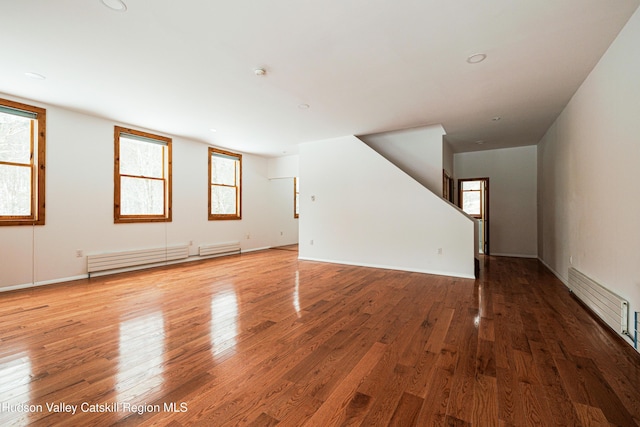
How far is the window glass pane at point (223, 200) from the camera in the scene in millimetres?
7105

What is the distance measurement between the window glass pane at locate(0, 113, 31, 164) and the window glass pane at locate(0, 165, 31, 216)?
150mm

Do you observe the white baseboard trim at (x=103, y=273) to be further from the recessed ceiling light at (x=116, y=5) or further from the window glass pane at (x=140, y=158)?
the recessed ceiling light at (x=116, y=5)

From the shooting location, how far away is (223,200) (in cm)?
734

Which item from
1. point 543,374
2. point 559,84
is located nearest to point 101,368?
point 543,374

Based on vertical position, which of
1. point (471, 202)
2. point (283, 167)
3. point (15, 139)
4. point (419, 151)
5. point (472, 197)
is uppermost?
point (283, 167)

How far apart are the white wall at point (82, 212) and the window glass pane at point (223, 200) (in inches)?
15.1

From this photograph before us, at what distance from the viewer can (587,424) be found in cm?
144

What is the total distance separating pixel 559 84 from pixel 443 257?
9.90 ft

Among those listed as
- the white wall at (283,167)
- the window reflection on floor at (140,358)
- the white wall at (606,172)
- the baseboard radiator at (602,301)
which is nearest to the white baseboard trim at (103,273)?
the window reflection on floor at (140,358)

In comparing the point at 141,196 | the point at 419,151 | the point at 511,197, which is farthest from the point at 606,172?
the point at 141,196

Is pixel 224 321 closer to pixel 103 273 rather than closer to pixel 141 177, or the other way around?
pixel 103 273

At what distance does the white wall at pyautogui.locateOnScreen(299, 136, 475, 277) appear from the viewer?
502cm

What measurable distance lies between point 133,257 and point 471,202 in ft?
28.0

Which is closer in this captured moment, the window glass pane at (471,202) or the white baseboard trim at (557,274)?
the white baseboard trim at (557,274)
